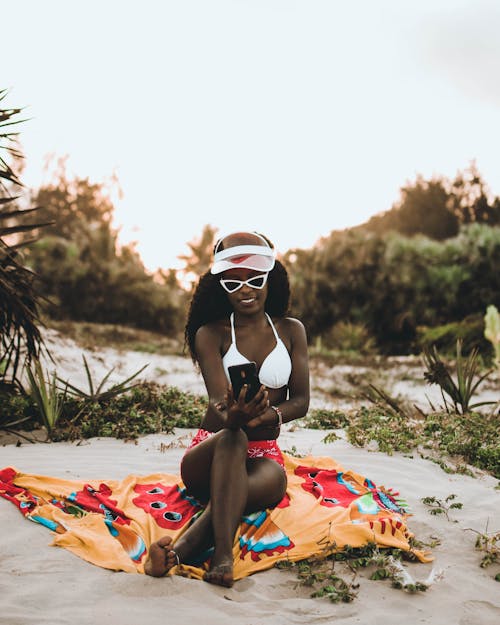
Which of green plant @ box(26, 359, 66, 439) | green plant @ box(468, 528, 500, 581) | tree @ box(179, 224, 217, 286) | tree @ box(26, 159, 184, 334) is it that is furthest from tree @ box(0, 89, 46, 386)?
tree @ box(179, 224, 217, 286)

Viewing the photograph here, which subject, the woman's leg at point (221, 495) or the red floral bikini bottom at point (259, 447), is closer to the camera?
the woman's leg at point (221, 495)

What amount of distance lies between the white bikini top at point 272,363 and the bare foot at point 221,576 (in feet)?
3.21

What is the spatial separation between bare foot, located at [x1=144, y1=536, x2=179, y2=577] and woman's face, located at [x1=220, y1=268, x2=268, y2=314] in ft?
4.10

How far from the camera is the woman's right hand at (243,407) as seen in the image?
280 centimetres

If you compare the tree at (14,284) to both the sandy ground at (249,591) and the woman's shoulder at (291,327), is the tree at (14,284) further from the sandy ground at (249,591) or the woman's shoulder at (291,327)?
the woman's shoulder at (291,327)

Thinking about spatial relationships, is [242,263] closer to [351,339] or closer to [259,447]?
[259,447]

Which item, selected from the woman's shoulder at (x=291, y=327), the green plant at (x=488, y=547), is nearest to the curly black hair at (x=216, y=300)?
the woman's shoulder at (x=291, y=327)

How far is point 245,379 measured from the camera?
9.29ft

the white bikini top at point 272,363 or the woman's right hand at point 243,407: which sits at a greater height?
the white bikini top at point 272,363

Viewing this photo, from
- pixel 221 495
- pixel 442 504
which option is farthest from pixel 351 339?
pixel 221 495

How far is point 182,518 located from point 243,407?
867 millimetres

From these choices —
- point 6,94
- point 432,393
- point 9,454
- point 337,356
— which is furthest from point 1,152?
point 337,356

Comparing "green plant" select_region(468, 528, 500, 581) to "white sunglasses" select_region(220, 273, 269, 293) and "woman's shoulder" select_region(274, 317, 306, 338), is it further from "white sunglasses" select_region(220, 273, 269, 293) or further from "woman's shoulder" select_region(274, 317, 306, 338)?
"white sunglasses" select_region(220, 273, 269, 293)

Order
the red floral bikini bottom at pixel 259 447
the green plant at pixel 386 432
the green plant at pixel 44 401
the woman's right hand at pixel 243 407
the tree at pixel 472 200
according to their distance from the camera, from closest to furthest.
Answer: the woman's right hand at pixel 243 407
the red floral bikini bottom at pixel 259 447
the green plant at pixel 386 432
the green plant at pixel 44 401
the tree at pixel 472 200
